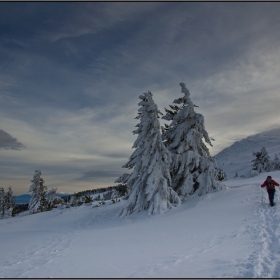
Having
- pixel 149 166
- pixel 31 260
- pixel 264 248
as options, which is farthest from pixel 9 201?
pixel 264 248

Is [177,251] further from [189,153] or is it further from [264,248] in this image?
[189,153]

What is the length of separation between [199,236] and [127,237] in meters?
3.78

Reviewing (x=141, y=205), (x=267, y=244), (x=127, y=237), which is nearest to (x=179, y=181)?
(x=141, y=205)

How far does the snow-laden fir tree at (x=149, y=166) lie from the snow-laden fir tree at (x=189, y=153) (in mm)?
1787

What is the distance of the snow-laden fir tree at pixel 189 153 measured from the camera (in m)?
18.8

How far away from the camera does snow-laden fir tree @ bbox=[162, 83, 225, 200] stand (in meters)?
18.8

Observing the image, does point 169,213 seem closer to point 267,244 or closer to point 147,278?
point 267,244

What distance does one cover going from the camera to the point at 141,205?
18.0 m

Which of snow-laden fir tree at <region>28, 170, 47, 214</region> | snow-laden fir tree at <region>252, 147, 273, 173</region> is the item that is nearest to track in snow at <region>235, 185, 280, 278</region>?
snow-laden fir tree at <region>28, 170, 47, 214</region>

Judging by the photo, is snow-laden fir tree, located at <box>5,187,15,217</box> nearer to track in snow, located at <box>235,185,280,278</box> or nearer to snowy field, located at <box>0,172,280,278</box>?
snowy field, located at <box>0,172,280,278</box>

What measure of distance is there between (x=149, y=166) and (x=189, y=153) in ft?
12.7

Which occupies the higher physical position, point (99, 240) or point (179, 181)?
point (179, 181)

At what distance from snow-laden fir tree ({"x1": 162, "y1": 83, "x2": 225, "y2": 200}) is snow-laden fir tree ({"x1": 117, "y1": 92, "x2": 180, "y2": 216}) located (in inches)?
70.4

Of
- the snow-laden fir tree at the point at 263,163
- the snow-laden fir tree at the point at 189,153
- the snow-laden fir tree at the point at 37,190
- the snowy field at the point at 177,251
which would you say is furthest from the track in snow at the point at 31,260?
the snow-laden fir tree at the point at 263,163
